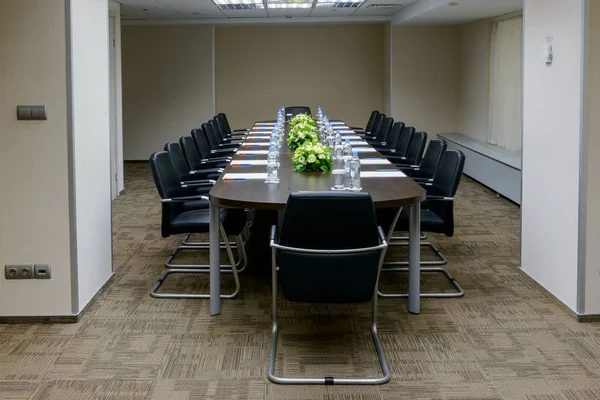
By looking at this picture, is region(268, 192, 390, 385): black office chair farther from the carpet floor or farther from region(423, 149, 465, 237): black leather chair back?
region(423, 149, 465, 237): black leather chair back

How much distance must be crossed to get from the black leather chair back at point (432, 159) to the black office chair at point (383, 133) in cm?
288

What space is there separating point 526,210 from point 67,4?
338 centimetres

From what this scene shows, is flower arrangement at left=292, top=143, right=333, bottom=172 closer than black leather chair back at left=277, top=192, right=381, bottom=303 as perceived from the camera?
No

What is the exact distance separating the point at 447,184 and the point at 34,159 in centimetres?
276

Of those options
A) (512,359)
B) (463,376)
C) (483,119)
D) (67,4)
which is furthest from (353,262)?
(483,119)

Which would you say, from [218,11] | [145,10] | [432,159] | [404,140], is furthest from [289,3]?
[432,159]

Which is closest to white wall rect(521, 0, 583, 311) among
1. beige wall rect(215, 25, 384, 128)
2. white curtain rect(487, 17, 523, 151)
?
white curtain rect(487, 17, 523, 151)

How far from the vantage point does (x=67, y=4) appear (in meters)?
3.93

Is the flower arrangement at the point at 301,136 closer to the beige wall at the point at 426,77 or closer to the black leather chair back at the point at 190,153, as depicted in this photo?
the black leather chair back at the point at 190,153

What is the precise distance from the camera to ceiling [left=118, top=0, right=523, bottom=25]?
369 inches

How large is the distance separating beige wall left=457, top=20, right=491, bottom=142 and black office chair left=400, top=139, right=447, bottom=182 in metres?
5.40

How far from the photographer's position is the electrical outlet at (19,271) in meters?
4.07

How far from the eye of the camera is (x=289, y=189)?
4.16m

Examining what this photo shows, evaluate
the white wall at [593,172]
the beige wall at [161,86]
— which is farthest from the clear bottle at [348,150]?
the beige wall at [161,86]
